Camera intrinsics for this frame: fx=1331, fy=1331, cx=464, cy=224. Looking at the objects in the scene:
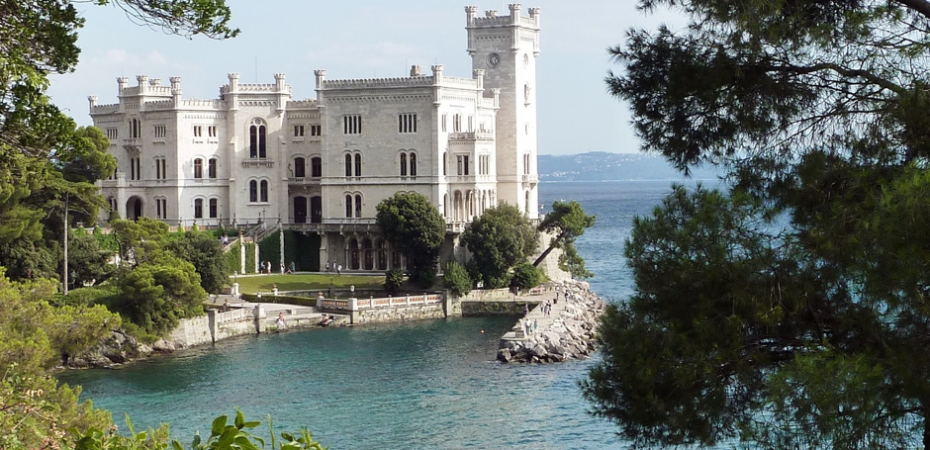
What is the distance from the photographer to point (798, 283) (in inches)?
532

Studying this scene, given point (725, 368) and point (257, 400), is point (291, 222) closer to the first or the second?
point (257, 400)

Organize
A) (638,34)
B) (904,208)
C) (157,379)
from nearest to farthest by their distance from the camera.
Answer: (904,208), (638,34), (157,379)

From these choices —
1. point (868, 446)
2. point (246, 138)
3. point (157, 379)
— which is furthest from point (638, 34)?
point (246, 138)

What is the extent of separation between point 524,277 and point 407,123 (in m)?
9.15

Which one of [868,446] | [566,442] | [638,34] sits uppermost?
[638,34]

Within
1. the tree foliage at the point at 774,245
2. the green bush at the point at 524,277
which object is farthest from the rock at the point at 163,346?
the tree foliage at the point at 774,245

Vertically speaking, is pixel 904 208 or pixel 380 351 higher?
pixel 904 208

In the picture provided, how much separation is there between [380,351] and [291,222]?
2043 cm

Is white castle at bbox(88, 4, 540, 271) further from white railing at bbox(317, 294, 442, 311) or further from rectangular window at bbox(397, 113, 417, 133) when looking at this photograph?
white railing at bbox(317, 294, 442, 311)

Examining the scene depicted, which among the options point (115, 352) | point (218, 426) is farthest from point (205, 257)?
point (218, 426)

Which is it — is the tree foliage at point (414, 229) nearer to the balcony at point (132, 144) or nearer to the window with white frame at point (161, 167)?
the window with white frame at point (161, 167)

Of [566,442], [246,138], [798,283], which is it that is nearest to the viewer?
[798,283]

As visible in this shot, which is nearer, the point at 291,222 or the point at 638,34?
the point at 638,34

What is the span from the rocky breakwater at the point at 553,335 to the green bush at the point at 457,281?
3.21 m
